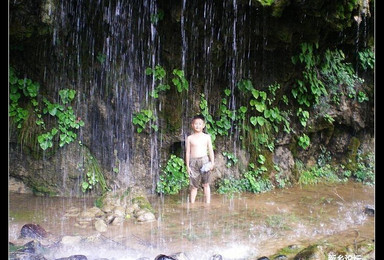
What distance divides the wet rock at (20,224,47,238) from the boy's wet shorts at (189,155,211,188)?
2.55 m

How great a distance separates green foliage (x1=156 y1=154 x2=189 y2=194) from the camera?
23.2 ft

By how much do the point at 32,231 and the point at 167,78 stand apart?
3888 mm

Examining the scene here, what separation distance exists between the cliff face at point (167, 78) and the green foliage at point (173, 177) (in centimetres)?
16

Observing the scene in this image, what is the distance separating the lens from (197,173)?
625 cm

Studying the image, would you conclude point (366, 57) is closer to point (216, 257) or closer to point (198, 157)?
point (198, 157)

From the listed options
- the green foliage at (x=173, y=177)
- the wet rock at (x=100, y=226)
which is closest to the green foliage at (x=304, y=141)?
the green foliage at (x=173, y=177)

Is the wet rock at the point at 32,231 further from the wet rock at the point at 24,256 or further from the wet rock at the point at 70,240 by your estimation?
the wet rock at the point at 24,256

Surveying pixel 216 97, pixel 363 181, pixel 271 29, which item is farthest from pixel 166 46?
pixel 363 181

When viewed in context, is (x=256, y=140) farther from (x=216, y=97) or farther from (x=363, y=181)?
(x=363, y=181)

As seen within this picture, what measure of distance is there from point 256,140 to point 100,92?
11.4 feet

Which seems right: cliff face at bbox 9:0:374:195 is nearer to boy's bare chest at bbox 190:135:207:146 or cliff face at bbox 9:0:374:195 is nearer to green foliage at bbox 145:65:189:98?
green foliage at bbox 145:65:189:98

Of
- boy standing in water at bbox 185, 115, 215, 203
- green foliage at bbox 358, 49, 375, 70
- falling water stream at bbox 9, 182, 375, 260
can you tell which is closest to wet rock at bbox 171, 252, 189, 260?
falling water stream at bbox 9, 182, 375, 260

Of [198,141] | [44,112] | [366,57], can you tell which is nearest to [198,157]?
[198,141]

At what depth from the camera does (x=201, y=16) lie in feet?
21.6
